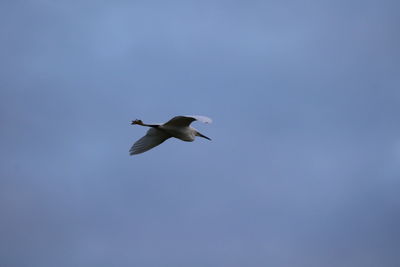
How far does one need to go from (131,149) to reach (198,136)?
3.97m

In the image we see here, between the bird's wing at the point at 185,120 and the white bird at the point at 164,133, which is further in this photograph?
the white bird at the point at 164,133

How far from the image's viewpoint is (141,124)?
38500mm

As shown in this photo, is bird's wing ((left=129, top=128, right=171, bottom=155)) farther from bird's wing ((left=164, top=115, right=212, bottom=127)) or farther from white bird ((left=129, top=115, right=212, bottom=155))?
bird's wing ((left=164, top=115, right=212, bottom=127))

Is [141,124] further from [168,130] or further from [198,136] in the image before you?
[198,136]

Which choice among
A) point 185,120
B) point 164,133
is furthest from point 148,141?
point 185,120

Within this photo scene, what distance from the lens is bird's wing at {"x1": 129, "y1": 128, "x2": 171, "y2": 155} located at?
39656mm

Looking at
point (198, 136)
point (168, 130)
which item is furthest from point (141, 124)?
point (198, 136)

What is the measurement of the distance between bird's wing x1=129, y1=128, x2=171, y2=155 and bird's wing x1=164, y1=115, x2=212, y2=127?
6.51ft

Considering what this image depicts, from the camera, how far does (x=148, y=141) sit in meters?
39.9

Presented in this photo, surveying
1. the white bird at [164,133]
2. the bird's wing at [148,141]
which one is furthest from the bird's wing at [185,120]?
the bird's wing at [148,141]

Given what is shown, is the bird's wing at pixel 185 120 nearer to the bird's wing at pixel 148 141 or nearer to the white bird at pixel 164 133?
the white bird at pixel 164 133

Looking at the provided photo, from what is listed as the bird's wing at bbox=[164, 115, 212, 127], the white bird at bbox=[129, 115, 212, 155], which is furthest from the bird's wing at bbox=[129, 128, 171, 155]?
the bird's wing at bbox=[164, 115, 212, 127]

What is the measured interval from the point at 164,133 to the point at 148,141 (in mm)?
1138

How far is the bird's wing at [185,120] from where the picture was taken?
34219 millimetres
